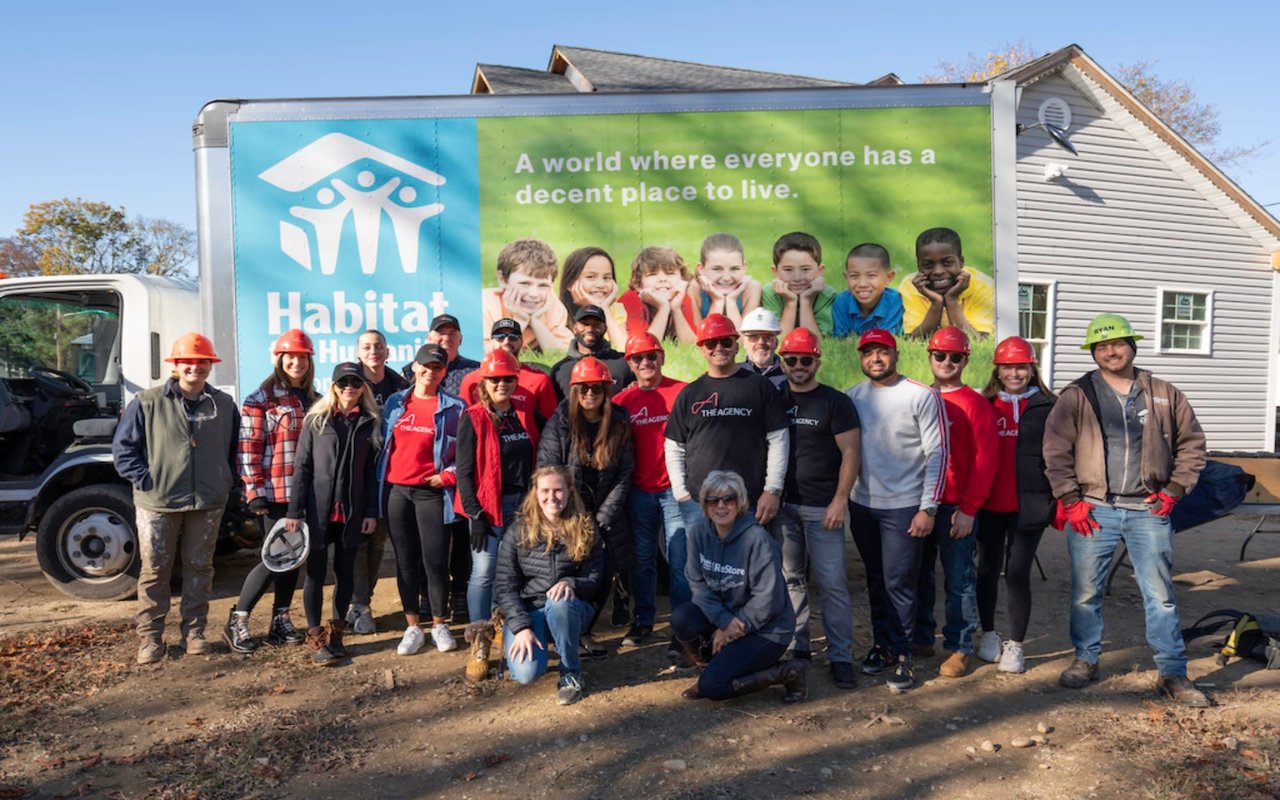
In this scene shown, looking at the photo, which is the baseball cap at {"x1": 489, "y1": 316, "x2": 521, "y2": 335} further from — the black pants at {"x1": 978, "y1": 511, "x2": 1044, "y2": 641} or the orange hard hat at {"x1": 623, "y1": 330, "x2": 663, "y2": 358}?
the black pants at {"x1": 978, "y1": 511, "x2": 1044, "y2": 641}

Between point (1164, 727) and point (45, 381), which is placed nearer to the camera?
point (1164, 727)

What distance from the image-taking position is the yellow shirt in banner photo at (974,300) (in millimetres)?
5652

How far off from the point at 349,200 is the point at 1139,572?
203 inches

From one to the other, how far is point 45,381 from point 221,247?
235 cm

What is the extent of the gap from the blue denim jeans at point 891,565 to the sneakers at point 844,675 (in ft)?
0.94

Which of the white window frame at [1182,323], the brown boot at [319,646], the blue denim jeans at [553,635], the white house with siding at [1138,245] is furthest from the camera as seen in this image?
the white window frame at [1182,323]

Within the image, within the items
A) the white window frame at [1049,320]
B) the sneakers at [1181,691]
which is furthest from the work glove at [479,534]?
the white window frame at [1049,320]

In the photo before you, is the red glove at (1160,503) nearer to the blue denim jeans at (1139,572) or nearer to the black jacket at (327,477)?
the blue denim jeans at (1139,572)

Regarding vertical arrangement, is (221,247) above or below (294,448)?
above

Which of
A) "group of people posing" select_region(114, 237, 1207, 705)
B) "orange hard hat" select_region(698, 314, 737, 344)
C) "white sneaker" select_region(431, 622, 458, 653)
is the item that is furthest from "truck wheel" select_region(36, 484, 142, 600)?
"orange hard hat" select_region(698, 314, 737, 344)

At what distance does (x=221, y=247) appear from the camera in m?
5.55

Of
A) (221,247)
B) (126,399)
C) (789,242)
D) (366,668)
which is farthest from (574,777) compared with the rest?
(126,399)

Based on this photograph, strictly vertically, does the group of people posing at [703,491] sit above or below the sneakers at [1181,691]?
above

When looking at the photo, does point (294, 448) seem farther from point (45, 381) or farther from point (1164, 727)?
point (1164, 727)
